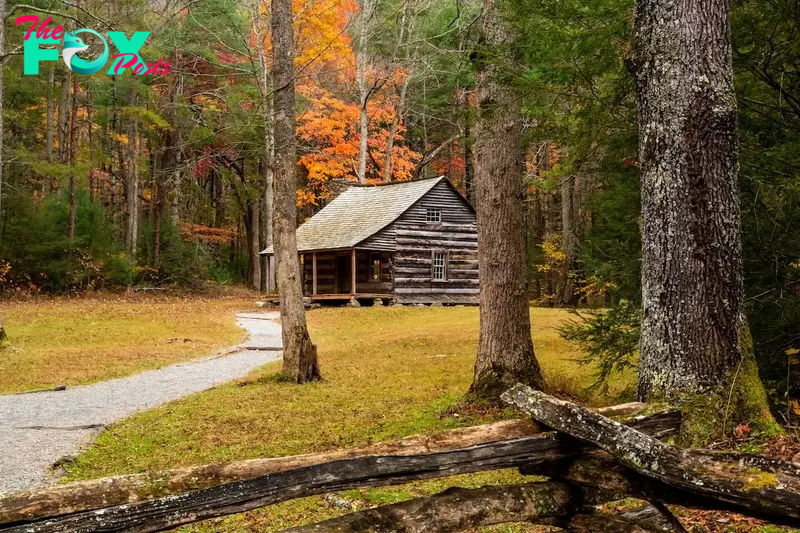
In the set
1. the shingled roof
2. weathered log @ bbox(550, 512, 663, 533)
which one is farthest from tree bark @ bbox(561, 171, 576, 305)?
weathered log @ bbox(550, 512, 663, 533)

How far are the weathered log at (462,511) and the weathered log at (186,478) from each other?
1.07 feet

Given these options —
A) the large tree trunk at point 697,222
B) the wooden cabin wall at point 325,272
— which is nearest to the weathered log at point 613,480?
the large tree trunk at point 697,222

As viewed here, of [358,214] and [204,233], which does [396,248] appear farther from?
[204,233]

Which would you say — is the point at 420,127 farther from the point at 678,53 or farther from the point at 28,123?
the point at 678,53

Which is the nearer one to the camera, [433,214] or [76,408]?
[76,408]

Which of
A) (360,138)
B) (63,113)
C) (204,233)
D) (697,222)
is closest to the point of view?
(697,222)

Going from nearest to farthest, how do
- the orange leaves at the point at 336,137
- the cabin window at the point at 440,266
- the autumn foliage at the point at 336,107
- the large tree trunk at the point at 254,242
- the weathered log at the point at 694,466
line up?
the weathered log at the point at 694,466 < the cabin window at the point at 440,266 < the autumn foliage at the point at 336,107 < the orange leaves at the point at 336,137 < the large tree trunk at the point at 254,242

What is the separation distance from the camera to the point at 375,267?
35844 millimetres

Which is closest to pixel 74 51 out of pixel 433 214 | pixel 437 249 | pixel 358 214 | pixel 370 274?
pixel 358 214

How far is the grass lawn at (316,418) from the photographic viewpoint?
6.08 metres

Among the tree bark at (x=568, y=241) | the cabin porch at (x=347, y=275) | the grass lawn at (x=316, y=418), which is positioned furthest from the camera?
the cabin porch at (x=347, y=275)

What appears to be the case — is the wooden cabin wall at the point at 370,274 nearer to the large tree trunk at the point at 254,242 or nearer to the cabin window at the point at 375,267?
the cabin window at the point at 375,267

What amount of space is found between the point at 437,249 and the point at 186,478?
31.3m

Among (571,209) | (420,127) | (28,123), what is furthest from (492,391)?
(420,127)
